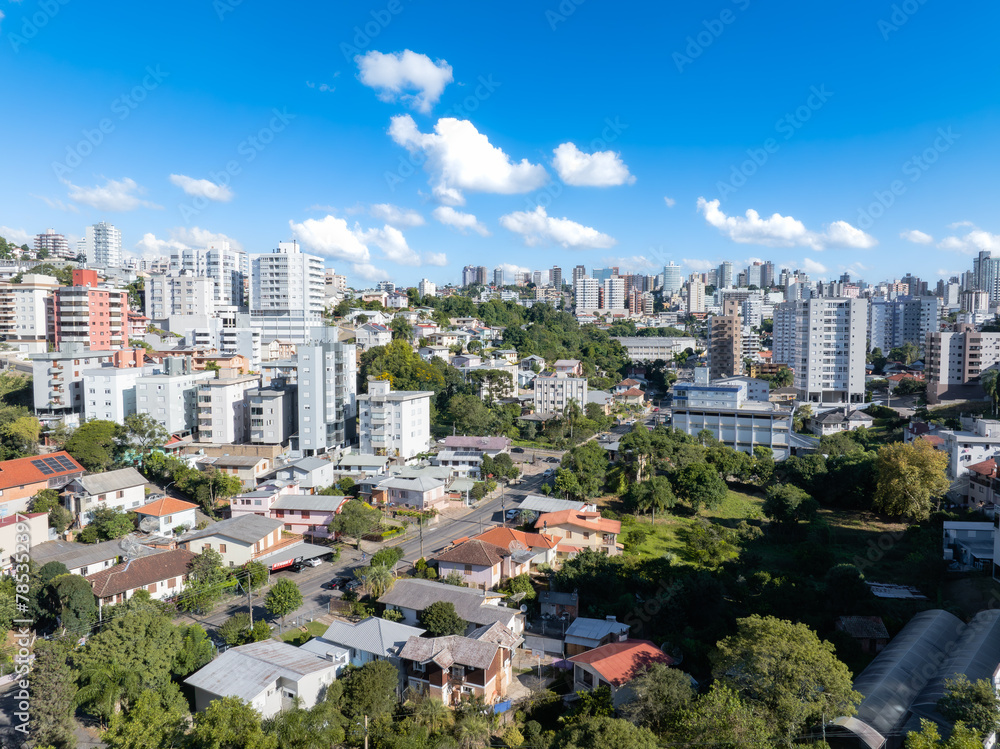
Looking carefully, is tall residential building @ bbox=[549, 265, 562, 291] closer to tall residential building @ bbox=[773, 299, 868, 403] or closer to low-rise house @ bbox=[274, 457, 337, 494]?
tall residential building @ bbox=[773, 299, 868, 403]

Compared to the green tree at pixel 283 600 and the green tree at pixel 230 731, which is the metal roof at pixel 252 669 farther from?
the green tree at pixel 283 600

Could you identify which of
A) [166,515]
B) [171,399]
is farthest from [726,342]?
[166,515]

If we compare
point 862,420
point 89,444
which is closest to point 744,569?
point 89,444

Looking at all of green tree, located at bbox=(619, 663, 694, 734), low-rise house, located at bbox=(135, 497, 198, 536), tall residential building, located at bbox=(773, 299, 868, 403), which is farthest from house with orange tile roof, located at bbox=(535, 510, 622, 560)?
tall residential building, located at bbox=(773, 299, 868, 403)

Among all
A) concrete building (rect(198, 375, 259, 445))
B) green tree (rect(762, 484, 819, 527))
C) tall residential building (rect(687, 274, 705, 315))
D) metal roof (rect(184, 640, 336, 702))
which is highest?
tall residential building (rect(687, 274, 705, 315))

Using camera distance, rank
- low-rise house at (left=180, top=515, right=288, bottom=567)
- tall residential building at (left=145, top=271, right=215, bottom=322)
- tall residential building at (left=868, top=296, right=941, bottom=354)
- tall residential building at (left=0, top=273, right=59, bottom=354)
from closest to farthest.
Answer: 1. low-rise house at (left=180, top=515, right=288, bottom=567)
2. tall residential building at (left=0, top=273, right=59, bottom=354)
3. tall residential building at (left=145, top=271, right=215, bottom=322)
4. tall residential building at (left=868, top=296, right=941, bottom=354)

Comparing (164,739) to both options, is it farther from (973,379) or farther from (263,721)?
(973,379)
